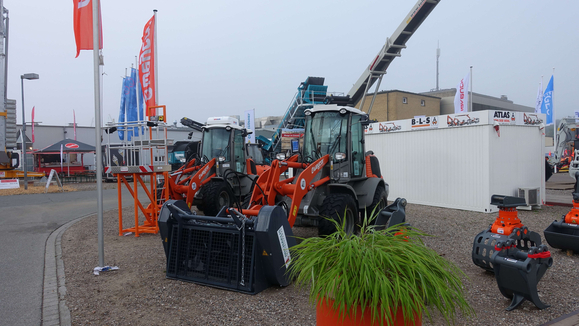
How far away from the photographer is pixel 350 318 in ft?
8.39

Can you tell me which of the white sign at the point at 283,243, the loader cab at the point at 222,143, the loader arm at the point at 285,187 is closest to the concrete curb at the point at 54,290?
the white sign at the point at 283,243

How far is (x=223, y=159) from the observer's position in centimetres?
1012

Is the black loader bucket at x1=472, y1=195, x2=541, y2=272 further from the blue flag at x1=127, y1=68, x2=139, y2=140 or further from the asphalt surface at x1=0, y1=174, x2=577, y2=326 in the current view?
the blue flag at x1=127, y1=68, x2=139, y2=140

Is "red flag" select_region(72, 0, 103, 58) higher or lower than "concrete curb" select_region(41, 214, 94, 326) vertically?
higher

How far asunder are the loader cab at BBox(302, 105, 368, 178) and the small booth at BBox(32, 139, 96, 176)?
2634cm

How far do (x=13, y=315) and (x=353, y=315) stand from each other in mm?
4103

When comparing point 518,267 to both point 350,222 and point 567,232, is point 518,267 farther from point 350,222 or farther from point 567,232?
point 350,222

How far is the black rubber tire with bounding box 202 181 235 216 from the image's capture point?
350 inches

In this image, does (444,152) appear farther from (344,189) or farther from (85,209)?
(85,209)

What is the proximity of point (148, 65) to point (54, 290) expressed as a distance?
8.45m

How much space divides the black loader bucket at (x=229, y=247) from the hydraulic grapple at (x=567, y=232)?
474 centimetres

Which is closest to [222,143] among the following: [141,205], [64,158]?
[141,205]

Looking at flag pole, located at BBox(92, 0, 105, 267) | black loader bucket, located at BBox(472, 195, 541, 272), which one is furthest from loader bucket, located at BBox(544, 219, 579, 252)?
flag pole, located at BBox(92, 0, 105, 267)

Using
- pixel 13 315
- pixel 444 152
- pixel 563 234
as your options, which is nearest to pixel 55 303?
pixel 13 315
